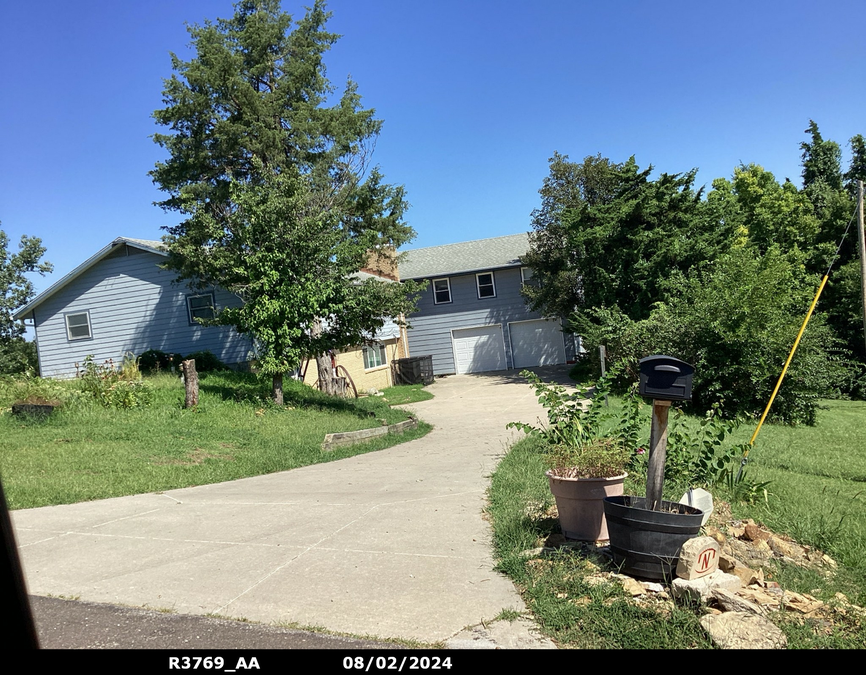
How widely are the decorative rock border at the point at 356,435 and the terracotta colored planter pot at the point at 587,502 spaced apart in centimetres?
643

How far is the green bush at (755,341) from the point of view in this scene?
15516 mm

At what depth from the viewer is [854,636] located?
3.47 meters

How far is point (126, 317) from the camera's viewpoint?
71.1ft

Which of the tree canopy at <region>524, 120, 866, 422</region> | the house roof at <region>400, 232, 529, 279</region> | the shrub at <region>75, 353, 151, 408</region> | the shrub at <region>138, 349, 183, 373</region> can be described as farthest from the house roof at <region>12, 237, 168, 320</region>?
the tree canopy at <region>524, 120, 866, 422</region>

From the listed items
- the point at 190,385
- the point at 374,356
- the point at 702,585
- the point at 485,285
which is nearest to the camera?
the point at 702,585

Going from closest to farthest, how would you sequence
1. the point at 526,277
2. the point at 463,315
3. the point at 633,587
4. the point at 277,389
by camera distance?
the point at 633,587 → the point at 277,389 → the point at 526,277 → the point at 463,315

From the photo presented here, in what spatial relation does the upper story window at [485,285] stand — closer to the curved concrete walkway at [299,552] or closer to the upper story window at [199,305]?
the upper story window at [199,305]

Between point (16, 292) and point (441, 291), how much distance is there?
21084mm

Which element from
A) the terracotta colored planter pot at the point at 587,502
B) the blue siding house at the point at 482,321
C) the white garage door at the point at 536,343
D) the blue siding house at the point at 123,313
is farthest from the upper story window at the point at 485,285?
the terracotta colored planter pot at the point at 587,502

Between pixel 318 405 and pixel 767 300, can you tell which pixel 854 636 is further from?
pixel 767 300

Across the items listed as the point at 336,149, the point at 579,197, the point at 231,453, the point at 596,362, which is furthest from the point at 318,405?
the point at 579,197

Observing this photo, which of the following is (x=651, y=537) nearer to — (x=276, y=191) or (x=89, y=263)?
(x=276, y=191)

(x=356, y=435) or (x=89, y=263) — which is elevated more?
(x=89, y=263)
